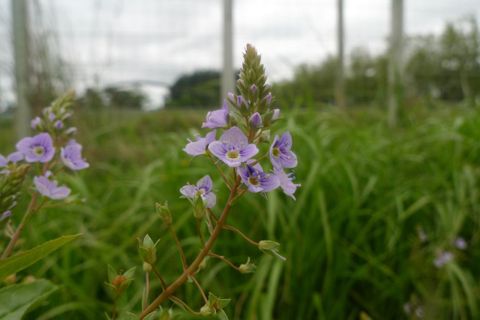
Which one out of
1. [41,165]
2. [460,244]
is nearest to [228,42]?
[460,244]

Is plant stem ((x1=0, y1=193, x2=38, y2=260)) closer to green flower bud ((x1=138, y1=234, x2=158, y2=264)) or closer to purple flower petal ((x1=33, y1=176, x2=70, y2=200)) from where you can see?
purple flower petal ((x1=33, y1=176, x2=70, y2=200))

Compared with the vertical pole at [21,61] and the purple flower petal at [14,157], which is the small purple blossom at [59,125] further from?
the vertical pole at [21,61]

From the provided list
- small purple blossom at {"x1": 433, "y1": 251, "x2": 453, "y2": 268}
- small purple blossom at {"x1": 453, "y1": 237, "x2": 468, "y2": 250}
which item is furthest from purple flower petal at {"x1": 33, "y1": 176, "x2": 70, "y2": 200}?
small purple blossom at {"x1": 453, "y1": 237, "x2": 468, "y2": 250}

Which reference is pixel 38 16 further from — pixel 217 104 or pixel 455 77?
pixel 455 77

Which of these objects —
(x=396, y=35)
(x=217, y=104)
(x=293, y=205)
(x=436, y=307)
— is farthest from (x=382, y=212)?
(x=217, y=104)

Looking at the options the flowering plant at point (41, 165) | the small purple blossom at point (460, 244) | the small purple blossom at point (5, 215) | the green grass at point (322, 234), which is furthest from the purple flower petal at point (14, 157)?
the small purple blossom at point (460, 244)

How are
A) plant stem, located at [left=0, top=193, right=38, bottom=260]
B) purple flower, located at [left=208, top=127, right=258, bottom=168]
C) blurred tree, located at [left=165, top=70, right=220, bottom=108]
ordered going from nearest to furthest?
purple flower, located at [left=208, top=127, right=258, bottom=168], plant stem, located at [left=0, top=193, right=38, bottom=260], blurred tree, located at [left=165, top=70, right=220, bottom=108]

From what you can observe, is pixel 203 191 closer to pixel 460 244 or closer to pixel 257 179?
pixel 257 179
